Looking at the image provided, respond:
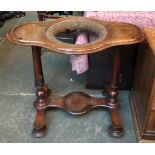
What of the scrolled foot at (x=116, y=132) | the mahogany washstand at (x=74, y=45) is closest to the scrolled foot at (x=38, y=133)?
the mahogany washstand at (x=74, y=45)

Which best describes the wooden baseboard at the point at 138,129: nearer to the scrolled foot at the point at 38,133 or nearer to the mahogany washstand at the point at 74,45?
the mahogany washstand at the point at 74,45

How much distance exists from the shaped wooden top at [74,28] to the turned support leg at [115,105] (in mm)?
159

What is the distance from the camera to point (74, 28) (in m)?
1.40

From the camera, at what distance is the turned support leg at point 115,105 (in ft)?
4.73

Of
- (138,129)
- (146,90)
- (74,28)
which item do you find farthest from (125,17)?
(138,129)

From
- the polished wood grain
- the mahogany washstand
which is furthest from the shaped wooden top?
the polished wood grain

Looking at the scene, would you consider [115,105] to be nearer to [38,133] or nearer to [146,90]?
[146,90]

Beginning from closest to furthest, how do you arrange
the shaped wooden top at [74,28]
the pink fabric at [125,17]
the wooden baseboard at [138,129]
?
the shaped wooden top at [74,28] → the wooden baseboard at [138,129] → the pink fabric at [125,17]

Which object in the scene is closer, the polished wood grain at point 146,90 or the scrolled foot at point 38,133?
the polished wood grain at point 146,90

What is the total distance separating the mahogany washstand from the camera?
45.0 inches

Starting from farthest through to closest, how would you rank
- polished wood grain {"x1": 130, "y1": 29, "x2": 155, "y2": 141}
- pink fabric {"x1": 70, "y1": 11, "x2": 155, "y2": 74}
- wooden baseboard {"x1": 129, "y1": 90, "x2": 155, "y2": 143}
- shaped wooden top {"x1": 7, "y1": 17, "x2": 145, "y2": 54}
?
pink fabric {"x1": 70, "y1": 11, "x2": 155, "y2": 74}, wooden baseboard {"x1": 129, "y1": 90, "x2": 155, "y2": 143}, polished wood grain {"x1": 130, "y1": 29, "x2": 155, "y2": 141}, shaped wooden top {"x1": 7, "y1": 17, "x2": 145, "y2": 54}

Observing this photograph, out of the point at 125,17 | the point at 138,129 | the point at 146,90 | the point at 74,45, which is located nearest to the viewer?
the point at 74,45

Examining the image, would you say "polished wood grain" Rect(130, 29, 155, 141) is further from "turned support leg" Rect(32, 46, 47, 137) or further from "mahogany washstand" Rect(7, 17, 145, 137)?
"turned support leg" Rect(32, 46, 47, 137)

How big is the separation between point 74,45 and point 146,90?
516 mm
